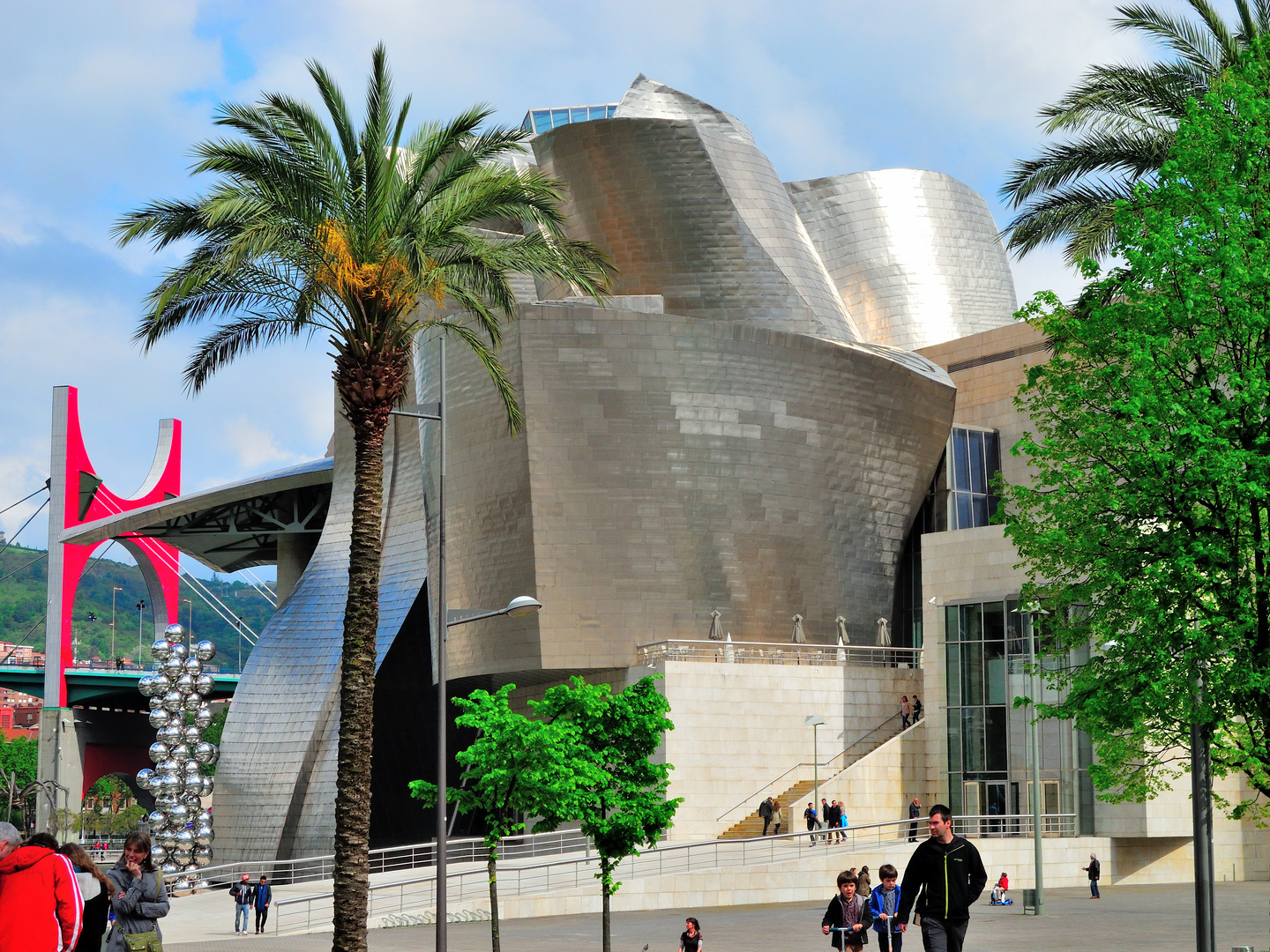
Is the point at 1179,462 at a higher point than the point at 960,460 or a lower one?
lower

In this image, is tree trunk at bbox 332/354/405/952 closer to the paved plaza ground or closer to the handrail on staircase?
the paved plaza ground

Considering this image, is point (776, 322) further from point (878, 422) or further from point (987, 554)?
point (987, 554)

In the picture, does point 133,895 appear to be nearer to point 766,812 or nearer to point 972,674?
point 766,812

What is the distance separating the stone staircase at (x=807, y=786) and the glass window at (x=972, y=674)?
8.46ft

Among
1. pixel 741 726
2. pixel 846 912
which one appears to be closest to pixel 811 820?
pixel 741 726

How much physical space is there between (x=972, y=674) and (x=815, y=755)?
181 inches

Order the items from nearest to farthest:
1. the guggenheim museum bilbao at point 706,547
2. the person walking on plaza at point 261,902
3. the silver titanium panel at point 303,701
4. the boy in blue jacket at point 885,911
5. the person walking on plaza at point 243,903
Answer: the boy in blue jacket at point 885,911 < the person walking on plaza at point 261,902 < the person walking on plaza at point 243,903 < the guggenheim museum bilbao at point 706,547 < the silver titanium panel at point 303,701

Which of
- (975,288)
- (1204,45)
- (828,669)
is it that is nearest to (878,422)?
(828,669)

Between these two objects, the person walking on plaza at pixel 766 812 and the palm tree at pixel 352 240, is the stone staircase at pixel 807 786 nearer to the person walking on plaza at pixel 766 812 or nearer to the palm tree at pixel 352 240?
the person walking on plaza at pixel 766 812

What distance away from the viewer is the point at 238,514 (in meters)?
50.8

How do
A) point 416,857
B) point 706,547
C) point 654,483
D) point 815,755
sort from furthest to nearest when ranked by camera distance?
point 416,857
point 706,547
point 654,483
point 815,755

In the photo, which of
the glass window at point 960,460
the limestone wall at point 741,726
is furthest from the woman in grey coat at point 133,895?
the glass window at point 960,460

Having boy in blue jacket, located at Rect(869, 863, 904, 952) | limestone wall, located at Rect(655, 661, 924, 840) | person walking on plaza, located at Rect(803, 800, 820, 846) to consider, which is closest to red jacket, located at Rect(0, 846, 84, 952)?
boy in blue jacket, located at Rect(869, 863, 904, 952)

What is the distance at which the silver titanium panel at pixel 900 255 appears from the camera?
47688mm
